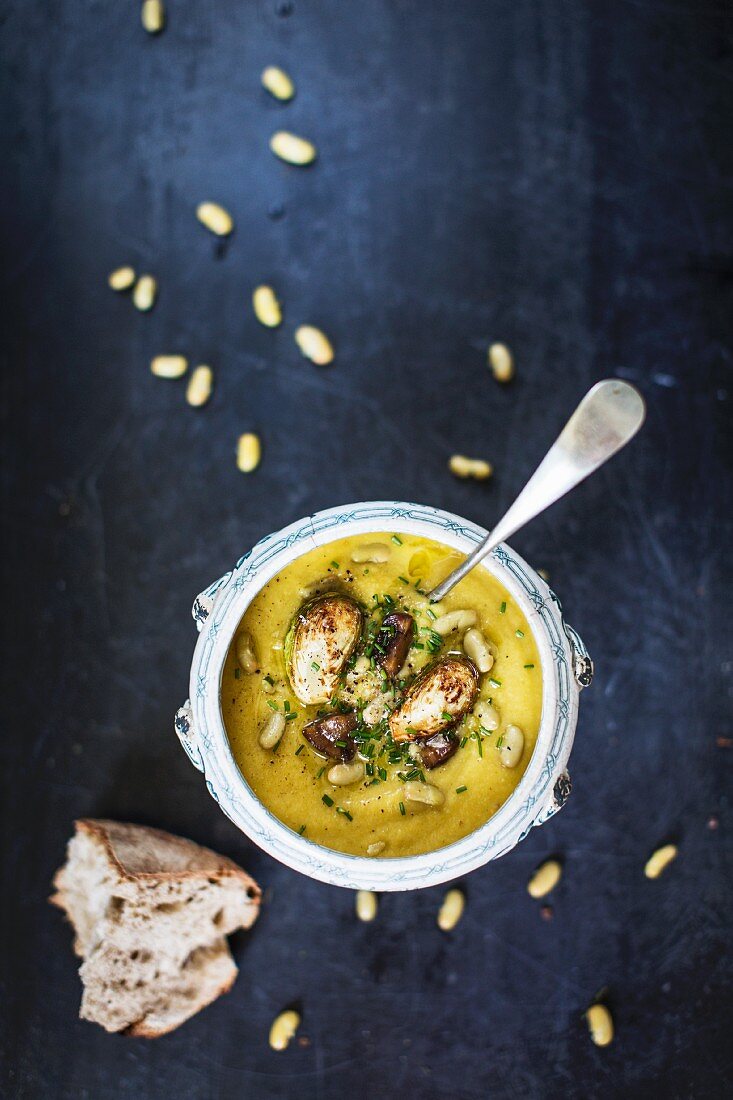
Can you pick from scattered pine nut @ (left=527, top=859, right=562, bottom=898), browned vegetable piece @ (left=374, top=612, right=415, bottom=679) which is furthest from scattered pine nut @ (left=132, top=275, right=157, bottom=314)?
scattered pine nut @ (left=527, top=859, right=562, bottom=898)

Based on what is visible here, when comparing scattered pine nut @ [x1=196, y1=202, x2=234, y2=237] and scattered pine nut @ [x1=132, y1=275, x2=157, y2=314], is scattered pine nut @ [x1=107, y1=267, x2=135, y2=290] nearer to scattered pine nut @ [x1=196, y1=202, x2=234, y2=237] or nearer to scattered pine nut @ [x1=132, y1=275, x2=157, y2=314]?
scattered pine nut @ [x1=132, y1=275, x2=157, y2=314]

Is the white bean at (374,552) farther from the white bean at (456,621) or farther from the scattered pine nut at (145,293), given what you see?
the scattered pine nut at (145,293)

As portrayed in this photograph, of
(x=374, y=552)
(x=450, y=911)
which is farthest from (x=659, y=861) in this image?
(x=374, y=552)

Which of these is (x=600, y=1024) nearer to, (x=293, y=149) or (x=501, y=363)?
(x=501, y=363)

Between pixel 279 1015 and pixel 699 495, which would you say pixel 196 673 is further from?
pixel 699 495

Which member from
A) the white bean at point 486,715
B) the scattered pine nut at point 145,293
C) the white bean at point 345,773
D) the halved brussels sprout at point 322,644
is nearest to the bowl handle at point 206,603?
the halved brussels sprout at point 322,644

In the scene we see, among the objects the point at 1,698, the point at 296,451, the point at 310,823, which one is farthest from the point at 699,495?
the point at 1,698
